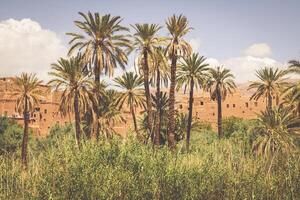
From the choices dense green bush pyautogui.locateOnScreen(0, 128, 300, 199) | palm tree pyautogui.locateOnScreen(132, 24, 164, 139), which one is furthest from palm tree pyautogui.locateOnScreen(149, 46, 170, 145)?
dense green bush pyautogui.locateOnScreen(0, 128, 300, 199)

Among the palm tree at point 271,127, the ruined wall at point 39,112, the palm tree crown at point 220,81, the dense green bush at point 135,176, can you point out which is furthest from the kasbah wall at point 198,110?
the dense green bush at point 135,176

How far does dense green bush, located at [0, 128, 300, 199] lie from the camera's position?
11195mm

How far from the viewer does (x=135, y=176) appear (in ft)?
40.1

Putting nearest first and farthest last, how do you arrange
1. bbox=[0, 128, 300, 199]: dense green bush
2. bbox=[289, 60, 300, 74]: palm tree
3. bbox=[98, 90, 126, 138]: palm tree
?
bbox=[0, 128, 300, 199]: dense green bush, bbox=[289, 60, 300, 74]: palm tree, bbox=[98, 90, 126, 138]: palm tree

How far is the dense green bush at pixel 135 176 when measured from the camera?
1120 centimetres

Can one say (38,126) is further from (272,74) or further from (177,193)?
(177,193)

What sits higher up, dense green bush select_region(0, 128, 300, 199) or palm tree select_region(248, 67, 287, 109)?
palm tree select_region(248, 67, 287, 109)

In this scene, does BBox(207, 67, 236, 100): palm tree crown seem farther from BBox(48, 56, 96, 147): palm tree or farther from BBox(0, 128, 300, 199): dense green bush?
BBox(0, 128, 300, 199): dense green bush

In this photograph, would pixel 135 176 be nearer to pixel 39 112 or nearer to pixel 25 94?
pixel 25 94

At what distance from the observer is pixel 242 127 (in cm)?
5088

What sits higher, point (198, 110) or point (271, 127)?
point (198, 110)

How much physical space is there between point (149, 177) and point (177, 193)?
3.28 ft

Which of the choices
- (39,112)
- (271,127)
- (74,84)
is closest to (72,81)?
(74,84)

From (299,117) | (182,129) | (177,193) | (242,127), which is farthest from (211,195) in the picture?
(242,127)
